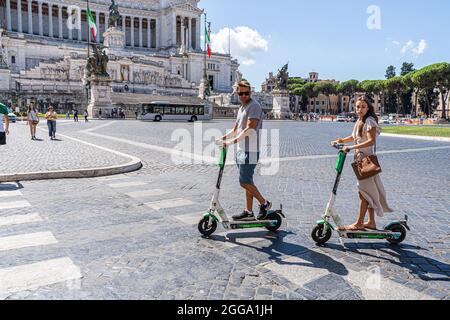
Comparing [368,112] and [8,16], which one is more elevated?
[8,16]

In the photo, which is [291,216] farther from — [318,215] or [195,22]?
[195,22]

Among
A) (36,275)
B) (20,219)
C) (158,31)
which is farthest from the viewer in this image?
(158,31)

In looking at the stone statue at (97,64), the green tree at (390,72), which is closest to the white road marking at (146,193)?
the stone statue at (97,64)

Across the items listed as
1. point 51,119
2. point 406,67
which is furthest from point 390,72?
point 51,119

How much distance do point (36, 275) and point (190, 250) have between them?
156 centimetres

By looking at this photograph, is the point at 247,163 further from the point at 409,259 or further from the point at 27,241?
the point at 27,241

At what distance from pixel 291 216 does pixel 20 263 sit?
3.57 meters

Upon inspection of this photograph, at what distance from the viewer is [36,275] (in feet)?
12.2

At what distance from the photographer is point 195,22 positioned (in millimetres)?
90688

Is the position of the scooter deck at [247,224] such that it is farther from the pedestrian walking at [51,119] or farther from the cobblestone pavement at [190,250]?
the pedestrian walking at [51,119]

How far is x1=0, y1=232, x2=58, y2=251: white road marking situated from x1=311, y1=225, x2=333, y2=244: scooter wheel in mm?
3049
